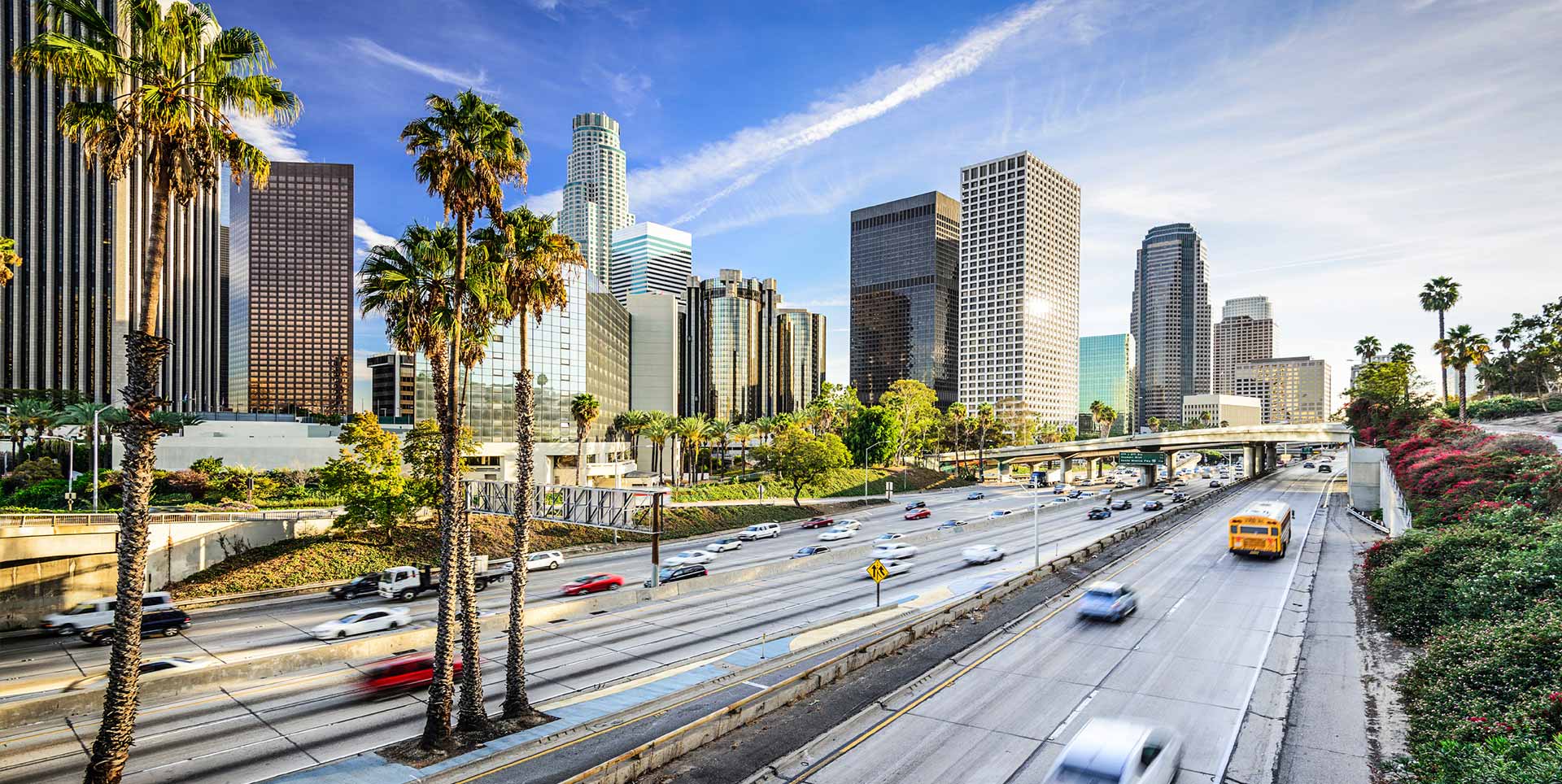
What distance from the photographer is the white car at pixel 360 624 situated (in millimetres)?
29984

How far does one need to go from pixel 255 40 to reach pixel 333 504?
165 feet

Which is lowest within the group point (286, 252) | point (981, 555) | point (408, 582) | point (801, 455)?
point (981, 555)

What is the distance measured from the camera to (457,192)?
19.1 meters

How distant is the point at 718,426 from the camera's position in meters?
103

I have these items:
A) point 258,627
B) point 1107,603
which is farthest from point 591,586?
point 1107,603

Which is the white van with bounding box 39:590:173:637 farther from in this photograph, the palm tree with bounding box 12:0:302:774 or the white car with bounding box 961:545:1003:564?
the white car with bounding box 961:545:1003:564

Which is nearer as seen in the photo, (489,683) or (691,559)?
(489,683)

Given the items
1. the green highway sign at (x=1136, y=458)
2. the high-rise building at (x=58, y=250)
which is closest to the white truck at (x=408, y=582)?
the green highway sign at (x=1136, y=458)

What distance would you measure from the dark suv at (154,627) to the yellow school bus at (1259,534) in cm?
5419

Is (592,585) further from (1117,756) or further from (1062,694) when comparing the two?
(1117,756)

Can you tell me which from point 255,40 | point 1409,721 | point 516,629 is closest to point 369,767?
point 516,629

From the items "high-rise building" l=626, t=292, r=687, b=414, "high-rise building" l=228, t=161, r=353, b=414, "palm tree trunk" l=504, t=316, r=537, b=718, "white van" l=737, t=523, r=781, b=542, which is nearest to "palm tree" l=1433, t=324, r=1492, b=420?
"white van" l=737, t=523, r=781, b=542

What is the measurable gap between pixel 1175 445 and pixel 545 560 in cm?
9690

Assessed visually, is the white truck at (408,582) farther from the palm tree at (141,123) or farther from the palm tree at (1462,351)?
the palm tree at (1462,351)
